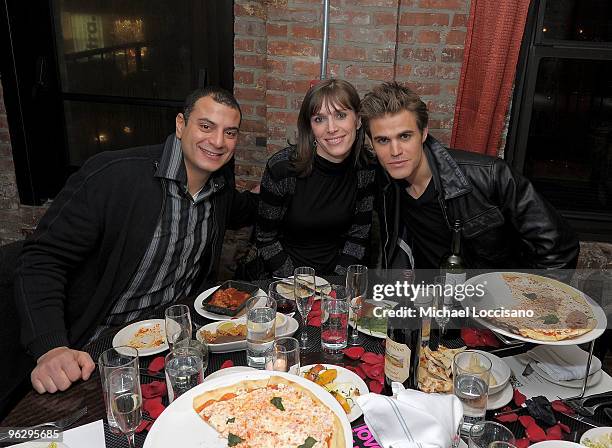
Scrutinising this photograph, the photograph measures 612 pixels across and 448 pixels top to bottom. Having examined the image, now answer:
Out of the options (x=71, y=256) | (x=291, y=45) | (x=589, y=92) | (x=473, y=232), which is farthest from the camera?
(x=589, y=92)

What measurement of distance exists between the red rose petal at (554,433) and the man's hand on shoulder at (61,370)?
1.05m

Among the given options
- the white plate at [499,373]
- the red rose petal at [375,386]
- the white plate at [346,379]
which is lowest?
the red rose petal at [375,386]

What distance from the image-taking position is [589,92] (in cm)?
276

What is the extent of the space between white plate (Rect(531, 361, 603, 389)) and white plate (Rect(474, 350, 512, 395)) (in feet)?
0.32

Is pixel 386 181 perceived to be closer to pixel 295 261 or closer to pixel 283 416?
pixel 295 261

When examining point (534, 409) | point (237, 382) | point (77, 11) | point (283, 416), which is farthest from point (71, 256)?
point (77, 11)

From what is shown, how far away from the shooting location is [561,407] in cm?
114

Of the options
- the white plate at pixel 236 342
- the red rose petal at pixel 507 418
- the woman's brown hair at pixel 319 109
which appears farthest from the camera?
the woman's brown hair at pixel 319 109

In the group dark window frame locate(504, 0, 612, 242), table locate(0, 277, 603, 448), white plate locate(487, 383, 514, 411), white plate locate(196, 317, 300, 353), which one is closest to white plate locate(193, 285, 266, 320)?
white plate locate(196, 317, 300, 353)

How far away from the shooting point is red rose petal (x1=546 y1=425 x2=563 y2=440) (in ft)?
3.49

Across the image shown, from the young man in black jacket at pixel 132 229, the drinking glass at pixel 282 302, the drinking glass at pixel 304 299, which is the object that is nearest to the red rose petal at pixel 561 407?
the drinking glass at pixel 304 299

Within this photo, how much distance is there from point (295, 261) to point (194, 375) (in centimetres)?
125

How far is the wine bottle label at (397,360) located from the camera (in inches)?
44.4

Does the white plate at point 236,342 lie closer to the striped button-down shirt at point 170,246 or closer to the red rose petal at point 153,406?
the red rose petal at point 153,406
